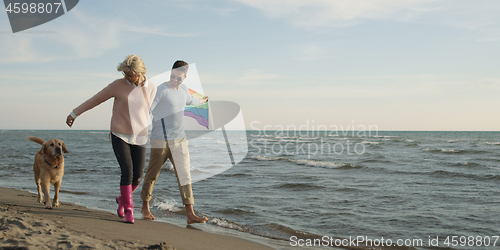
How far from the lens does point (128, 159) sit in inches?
153

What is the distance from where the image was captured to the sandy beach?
8.93ft

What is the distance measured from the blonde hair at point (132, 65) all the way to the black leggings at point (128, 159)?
2.45ft

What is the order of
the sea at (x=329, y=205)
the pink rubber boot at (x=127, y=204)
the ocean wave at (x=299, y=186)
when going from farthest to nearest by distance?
the ocean wave at (x=299, y=186) → the sea at (x=329, y=205) → the pink rubber boot at (x=127, y=204)

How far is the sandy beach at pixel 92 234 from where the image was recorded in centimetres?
272

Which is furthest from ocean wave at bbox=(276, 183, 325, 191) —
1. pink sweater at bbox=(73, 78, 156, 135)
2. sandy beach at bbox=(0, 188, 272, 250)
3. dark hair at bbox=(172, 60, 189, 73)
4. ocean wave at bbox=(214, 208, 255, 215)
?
pink sweater at bbox=(73, 78, 156, 135)

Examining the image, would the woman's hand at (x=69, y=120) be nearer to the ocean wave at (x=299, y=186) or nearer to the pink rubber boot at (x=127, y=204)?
the pink rubber boot at (x=127, y=204)

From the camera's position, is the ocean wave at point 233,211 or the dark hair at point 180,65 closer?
the dark hair at point 180,65

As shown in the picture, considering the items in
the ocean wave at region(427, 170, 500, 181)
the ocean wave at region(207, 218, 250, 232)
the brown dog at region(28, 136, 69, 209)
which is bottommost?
the ocean wave at region(427, 170, 500, 181)

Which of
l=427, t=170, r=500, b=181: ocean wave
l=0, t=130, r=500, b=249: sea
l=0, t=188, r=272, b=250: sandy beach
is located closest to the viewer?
l=0, t=188, r=272, b=250: sandy beach

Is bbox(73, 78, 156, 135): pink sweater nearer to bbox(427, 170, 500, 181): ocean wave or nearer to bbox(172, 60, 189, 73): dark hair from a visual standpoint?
bbox(172, 60, 189, 73): dark hair

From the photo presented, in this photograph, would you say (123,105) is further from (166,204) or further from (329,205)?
(329,205)

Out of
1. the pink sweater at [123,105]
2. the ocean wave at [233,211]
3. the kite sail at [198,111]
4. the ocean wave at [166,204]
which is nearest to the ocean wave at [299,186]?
the ocean wave at [233,211]

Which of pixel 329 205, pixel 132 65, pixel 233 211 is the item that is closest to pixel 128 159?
pixel 132 65

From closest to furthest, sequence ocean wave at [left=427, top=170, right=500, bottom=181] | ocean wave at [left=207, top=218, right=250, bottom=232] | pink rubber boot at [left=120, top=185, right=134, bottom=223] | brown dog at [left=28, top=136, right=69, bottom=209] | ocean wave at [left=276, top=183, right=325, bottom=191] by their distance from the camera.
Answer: pink rubber boot at [left=120, top=185, right=134, bottom=223] < ocean wave at [left=207, top=218, right=250, bottom=232] < brown dog at [left=28, top=136, right=69, bottom=209] < ocean wave at [left=276, top=183, right=325, bottom=191] < ocean wave at [left=427, top=170, right=500, bottom=181]
